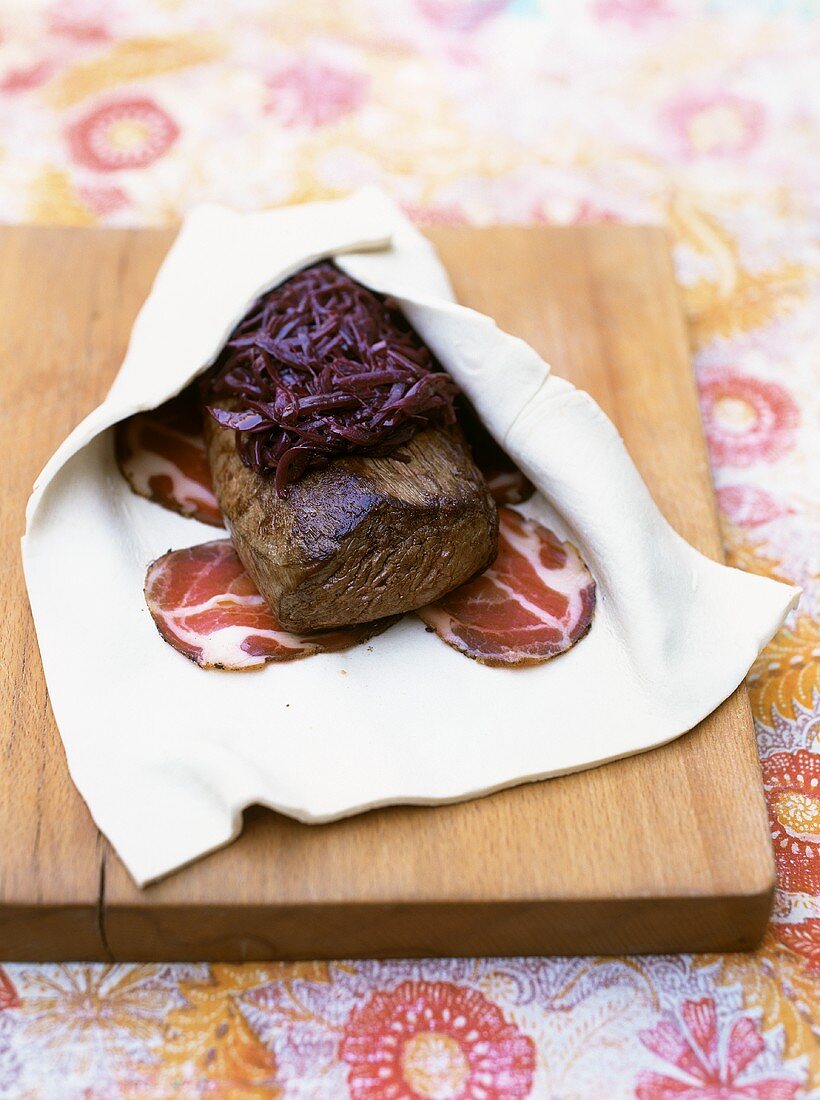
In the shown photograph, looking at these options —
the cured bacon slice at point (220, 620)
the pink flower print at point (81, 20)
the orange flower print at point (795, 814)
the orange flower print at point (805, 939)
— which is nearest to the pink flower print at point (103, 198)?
the pink flower print at point (81, 20)

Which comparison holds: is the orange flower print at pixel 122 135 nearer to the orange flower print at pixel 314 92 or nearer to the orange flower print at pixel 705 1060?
the orange flower print at pixel 314 92

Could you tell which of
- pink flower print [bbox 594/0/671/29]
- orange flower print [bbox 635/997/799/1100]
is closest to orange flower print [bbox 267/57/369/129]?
pink flower print [bbox 594/0/671/29]

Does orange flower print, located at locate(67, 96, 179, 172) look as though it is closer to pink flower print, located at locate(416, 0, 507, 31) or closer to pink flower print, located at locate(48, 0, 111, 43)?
pink flower print, located at locate(48, 0, 111, 43)

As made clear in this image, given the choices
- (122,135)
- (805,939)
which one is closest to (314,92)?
(122,135)

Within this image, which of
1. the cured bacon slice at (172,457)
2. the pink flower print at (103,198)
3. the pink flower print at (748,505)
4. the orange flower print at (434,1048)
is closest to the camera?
the orange flower print at (434,1048)

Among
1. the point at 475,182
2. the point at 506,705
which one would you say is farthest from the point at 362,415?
the point at 475,182

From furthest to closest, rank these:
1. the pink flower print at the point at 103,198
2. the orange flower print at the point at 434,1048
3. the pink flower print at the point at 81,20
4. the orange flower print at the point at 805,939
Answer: the pink flower print at the point at 81,20 → the pink flower print at the point at 103,198 → the orange flower print at the point at 805,939 → the orange flower print at the point at 434,1048
